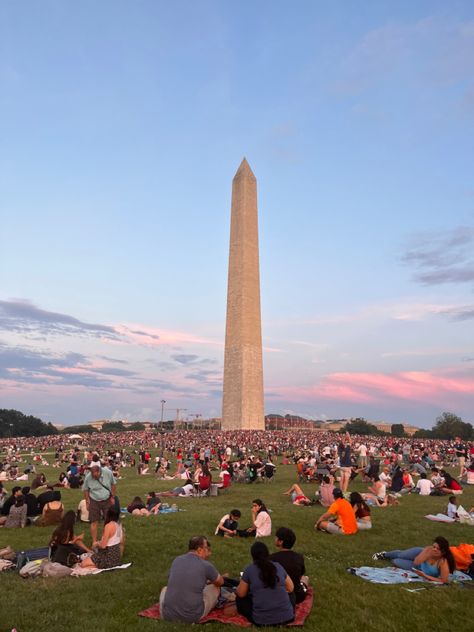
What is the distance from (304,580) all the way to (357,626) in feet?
2.86

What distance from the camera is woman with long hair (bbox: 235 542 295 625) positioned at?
5309 millimetres

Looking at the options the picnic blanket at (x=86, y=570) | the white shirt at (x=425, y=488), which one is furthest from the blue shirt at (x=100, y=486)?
the white shirt at (x=425, y=488)

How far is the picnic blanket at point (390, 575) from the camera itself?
6828 millimetres

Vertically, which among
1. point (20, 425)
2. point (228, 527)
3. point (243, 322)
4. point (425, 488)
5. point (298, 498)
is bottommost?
point (228, 527)

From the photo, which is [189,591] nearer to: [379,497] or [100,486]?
[100,486]

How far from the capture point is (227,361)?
175 ft

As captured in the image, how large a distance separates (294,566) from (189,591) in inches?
48.1

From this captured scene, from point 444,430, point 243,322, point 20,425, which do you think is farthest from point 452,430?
point 20,425

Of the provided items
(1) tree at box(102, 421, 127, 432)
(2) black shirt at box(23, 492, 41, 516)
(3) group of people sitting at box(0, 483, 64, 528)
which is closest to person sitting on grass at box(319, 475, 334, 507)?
(3) group of people sitting at box(0, 483, 64, 528)

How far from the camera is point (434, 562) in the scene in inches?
275

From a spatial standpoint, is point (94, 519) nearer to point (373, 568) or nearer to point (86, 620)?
point (86, 620)

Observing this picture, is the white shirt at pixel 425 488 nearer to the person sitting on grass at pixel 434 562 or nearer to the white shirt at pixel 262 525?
the white shirt at pixel 262 525

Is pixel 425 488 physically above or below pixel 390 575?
above

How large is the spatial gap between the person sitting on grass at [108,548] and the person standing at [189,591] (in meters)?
1.89
